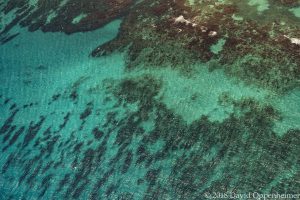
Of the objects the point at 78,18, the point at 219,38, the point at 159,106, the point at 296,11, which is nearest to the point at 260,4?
the point at 296,11

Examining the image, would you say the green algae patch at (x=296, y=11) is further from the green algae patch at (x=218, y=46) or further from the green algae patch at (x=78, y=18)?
the green algae patch at (x=78, y=18)

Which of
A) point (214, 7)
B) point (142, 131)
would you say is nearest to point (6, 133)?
point (142, 131)

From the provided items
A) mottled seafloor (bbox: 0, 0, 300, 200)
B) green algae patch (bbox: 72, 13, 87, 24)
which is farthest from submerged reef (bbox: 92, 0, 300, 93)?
green algae patch (bbox: 72, 13, 87, 24)

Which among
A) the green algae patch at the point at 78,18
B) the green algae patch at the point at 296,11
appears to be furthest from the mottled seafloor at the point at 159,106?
the green algae patch at the point at 78,18

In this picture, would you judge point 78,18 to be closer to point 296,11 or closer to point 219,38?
point 219,38

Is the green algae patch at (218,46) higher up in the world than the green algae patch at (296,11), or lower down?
lower down

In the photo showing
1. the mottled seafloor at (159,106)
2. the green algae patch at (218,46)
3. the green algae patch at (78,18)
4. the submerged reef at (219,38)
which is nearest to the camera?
the mottled seafloor at (159,106)

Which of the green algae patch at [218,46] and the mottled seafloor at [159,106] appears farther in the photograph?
the green algae patch at [218,46]

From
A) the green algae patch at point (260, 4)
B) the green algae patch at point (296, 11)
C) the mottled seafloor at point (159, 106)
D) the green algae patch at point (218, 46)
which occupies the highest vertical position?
the green algae patch at point (260, 4)

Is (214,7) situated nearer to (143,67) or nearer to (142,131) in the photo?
(143,67)
